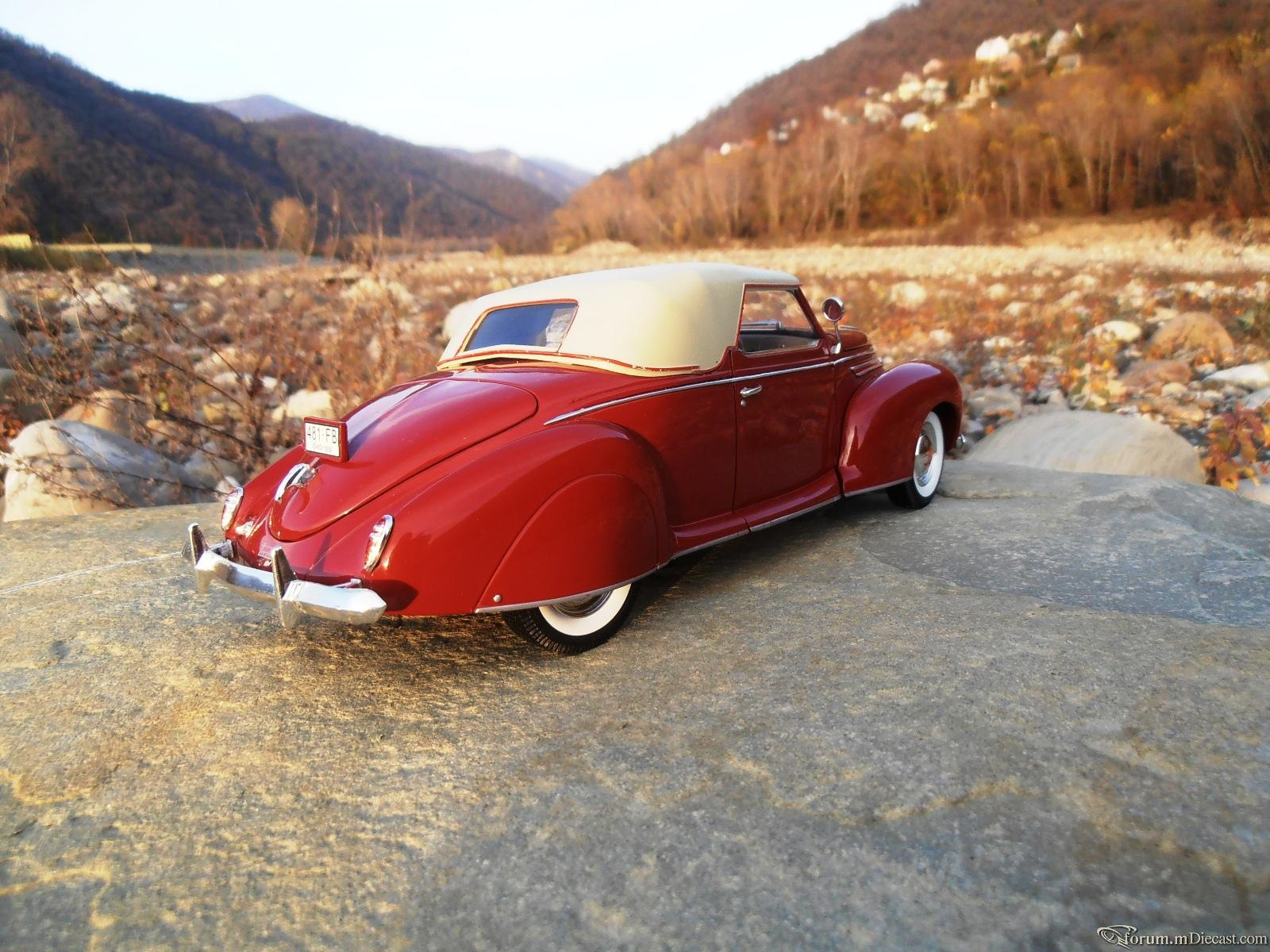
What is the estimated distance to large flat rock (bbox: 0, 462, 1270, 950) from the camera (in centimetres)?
182

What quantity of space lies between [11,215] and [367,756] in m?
8.04

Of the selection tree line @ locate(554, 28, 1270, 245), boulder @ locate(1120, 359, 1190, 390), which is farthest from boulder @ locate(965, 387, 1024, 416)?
tree line @ locate(554, 28, 1270, 245)

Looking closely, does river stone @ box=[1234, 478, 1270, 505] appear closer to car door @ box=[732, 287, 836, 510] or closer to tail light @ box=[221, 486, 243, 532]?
car door @ box=[732, 287, 836, 510]

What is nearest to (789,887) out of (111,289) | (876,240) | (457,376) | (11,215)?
(457,376)

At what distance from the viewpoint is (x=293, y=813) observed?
88.0 inches

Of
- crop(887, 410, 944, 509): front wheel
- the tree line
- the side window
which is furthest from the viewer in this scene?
the tree line

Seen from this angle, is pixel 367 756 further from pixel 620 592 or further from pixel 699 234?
pixel 699 234

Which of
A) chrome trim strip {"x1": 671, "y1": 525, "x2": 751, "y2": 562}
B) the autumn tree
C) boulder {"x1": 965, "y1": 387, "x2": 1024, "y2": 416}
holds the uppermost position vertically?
the autumn tree

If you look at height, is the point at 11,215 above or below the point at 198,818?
above

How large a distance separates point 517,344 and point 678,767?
83.3 inches

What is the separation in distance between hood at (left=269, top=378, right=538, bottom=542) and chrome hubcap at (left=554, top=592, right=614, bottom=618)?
69 centimetres

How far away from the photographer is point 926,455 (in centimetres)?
504

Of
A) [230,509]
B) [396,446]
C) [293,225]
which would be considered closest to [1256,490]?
[396,446]

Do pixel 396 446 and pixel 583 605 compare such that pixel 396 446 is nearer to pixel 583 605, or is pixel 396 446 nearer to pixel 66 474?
pixel 583 605
